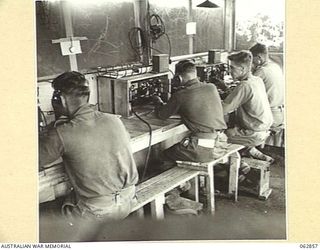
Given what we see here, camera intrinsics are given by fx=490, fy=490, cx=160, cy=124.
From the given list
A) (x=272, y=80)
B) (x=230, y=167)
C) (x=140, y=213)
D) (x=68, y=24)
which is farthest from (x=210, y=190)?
(x=68, y=24)

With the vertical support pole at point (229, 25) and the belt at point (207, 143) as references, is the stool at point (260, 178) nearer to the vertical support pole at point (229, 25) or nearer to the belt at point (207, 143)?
the belt at point (207, 143)

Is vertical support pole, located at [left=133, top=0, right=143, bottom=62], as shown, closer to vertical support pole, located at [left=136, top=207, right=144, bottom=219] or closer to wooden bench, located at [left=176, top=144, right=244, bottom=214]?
wooden bench, located at [left=176, top=144, right=244, bottom=214]

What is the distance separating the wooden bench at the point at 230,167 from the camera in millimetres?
1368

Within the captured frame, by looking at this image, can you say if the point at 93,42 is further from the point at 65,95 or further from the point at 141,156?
the point at 141,156

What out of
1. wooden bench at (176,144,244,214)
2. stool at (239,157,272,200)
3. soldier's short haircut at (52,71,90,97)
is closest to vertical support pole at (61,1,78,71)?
soldier's short haircut at (52,71,90,97)

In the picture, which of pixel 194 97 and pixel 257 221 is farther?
pixel 194 97

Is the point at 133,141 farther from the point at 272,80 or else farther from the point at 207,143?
the point at 272,80

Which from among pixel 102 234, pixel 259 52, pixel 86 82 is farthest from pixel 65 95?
pixel 259 52

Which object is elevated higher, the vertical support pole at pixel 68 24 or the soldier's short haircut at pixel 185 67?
the vertical support pole at pixel 68 24

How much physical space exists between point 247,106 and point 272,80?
0.51 feet

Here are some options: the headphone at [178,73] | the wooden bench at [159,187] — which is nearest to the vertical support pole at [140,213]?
the wooden bench at [159,187]

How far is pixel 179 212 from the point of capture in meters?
1.32

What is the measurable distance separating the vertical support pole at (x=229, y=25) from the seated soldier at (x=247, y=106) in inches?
1.3

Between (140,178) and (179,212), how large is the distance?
0.15m
